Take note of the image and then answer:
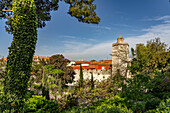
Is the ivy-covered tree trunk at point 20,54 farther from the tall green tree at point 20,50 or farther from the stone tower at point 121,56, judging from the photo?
the stone tower at point 121,56

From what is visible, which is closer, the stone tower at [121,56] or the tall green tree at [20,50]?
the tall green tree at [20,50]

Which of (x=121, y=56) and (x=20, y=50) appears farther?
(x=121, y=56)

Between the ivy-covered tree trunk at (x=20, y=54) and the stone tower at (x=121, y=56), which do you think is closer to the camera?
the ivy-covered tree trunk at (x=20, y=54)

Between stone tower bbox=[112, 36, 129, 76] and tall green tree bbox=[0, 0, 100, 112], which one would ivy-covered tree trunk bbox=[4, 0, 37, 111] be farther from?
stone tower bbox=[112, 36, 129, 76]

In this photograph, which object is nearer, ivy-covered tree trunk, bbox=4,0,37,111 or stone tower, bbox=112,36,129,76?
ivy-covered tree trunk, bbox=4,0,37,111

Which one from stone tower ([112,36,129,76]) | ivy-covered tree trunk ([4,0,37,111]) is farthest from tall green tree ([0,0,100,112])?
stone tower ([112,36,129,76])

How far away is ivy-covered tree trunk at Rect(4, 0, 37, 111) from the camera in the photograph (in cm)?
408

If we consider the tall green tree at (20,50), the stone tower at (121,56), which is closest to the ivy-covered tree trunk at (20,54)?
the tall green tree at (20,50)

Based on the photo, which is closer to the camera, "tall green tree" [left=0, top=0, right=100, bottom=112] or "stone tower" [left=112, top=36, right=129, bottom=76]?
"tall green tree" [left=0, top=0, right=100, bottom=112]

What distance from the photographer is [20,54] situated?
165 inches

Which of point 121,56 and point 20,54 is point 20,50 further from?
point 121,56

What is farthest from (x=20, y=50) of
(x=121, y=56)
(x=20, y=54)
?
(x=121, y=56)

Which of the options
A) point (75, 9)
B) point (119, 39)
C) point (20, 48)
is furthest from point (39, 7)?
point (119, 39)

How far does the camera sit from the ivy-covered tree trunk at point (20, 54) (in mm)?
4082
